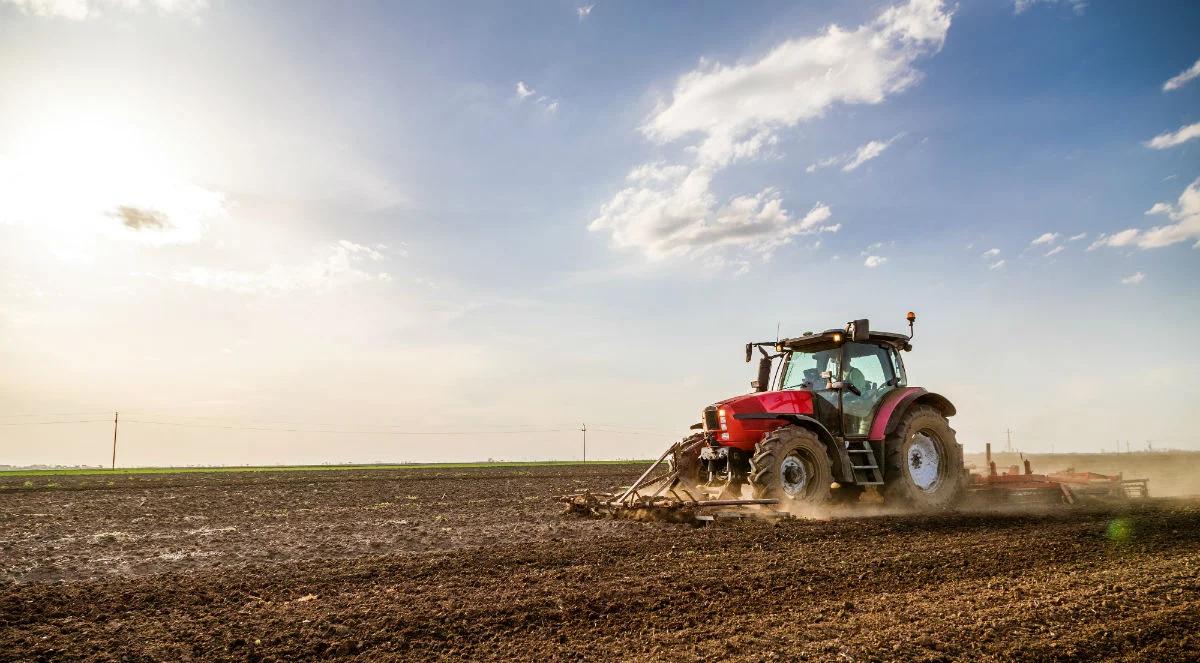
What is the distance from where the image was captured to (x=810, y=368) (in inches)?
446

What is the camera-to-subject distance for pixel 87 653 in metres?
4.55

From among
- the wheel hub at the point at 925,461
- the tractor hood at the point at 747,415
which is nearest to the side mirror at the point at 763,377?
the tractor hood at the point at 747,415

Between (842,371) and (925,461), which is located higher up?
(842,371)

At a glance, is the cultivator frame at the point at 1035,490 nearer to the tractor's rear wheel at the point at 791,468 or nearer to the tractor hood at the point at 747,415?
the tractor's rear wheel at the point at 791,468

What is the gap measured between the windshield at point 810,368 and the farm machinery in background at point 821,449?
16 millimetres

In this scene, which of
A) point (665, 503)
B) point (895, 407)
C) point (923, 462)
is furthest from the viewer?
point (923, 462)

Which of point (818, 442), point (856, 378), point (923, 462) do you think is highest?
point (856, 378)

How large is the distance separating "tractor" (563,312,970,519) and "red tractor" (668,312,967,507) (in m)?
0.02

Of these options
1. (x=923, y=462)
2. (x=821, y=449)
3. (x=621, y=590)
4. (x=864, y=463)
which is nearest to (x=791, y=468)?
(x=821, y=449)

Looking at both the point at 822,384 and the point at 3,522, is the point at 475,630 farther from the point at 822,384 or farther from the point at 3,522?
the point at 3,522

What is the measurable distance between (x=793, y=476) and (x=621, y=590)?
5.01m

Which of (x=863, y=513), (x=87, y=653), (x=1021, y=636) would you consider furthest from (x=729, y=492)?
(x=87, y=653)

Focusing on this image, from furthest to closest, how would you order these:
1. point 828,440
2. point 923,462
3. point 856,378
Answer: point 923,462, point 856,378, point 828,440

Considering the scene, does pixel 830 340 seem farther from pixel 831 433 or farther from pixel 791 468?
pixel 791 468
